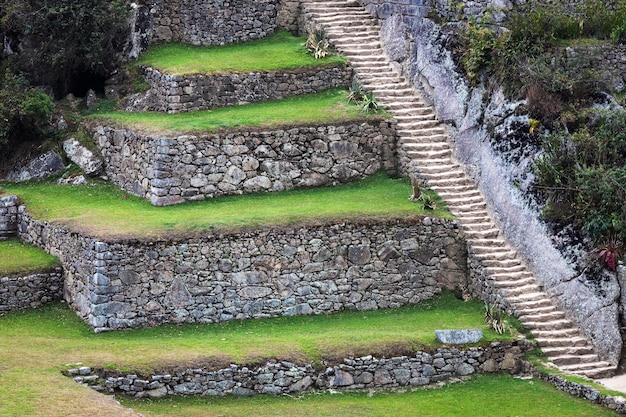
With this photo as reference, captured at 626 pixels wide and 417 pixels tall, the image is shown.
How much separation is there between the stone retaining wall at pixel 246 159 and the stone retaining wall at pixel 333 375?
736cm

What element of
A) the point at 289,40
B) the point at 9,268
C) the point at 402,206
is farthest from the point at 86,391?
the point at 289,40

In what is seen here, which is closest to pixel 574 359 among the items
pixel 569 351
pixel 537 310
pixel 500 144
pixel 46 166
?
pixel 569 351

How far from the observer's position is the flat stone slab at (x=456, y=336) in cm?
3164

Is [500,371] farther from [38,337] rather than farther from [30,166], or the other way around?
[30,166]

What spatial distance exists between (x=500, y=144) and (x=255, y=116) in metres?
6.68

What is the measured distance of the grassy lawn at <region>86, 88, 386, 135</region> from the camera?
121 feet

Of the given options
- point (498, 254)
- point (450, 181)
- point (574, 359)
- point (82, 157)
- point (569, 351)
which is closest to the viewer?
point (574, 359)

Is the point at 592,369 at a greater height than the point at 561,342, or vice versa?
the point at 561,342

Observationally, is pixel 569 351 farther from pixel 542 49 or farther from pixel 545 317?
pixel 542 49

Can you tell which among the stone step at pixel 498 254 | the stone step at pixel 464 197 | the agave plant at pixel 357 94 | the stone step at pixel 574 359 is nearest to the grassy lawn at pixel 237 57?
the agave plant at pixel 357 94

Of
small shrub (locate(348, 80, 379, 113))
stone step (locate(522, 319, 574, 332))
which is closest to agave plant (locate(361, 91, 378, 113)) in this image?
small shrub (locate(348, 80, 379, 113))

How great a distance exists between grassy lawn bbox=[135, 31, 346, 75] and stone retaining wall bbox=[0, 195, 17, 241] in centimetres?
559

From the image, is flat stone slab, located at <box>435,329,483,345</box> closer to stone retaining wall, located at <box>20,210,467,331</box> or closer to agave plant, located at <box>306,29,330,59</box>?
stone retaining wall, located at <box>20,210,467,331</box>

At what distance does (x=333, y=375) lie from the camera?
A: 30.8 m
